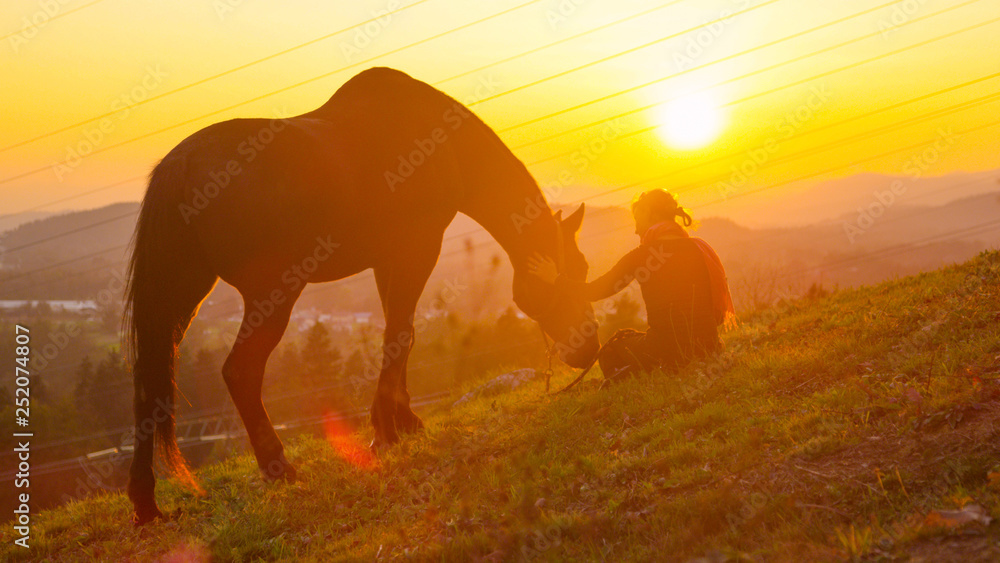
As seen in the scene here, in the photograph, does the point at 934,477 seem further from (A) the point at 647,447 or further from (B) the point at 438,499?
(B) the point at 438,499

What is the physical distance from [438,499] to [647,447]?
5.43 feet

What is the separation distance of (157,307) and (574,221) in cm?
477

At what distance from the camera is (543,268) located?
8.05m

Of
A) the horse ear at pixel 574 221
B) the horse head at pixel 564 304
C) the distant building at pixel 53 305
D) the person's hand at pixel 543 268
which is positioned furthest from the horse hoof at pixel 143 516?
the distant building at pixel 53 305

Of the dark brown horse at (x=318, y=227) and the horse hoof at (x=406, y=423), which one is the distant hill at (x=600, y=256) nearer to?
the dark brown horse at (x=318, y=227)

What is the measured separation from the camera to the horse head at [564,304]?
8.02 meters

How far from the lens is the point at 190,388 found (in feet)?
142


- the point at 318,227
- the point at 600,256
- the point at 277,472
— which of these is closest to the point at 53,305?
the point at 600,256

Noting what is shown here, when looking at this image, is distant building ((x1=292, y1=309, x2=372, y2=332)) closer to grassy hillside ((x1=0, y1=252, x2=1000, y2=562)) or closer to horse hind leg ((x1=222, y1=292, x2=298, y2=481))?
grassy hillside ((x1=0, y1=252, x2=1000, y2=562))

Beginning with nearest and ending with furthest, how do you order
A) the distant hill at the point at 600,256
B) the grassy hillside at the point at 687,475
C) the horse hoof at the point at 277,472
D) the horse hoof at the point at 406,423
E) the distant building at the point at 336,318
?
the grassy hillside at the point at 687,475 → the horse hoof at the point at 277,472 → the horse hoof at the point at 406,423 → the distant hill at the point at 600,256 → the distant building at the point at 336,318

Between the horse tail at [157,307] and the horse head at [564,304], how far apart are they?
3.99m

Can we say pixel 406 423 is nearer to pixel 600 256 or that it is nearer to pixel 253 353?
pixel 253 353

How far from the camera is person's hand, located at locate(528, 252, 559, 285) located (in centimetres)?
805

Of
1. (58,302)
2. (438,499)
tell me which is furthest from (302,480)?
(58,302)
